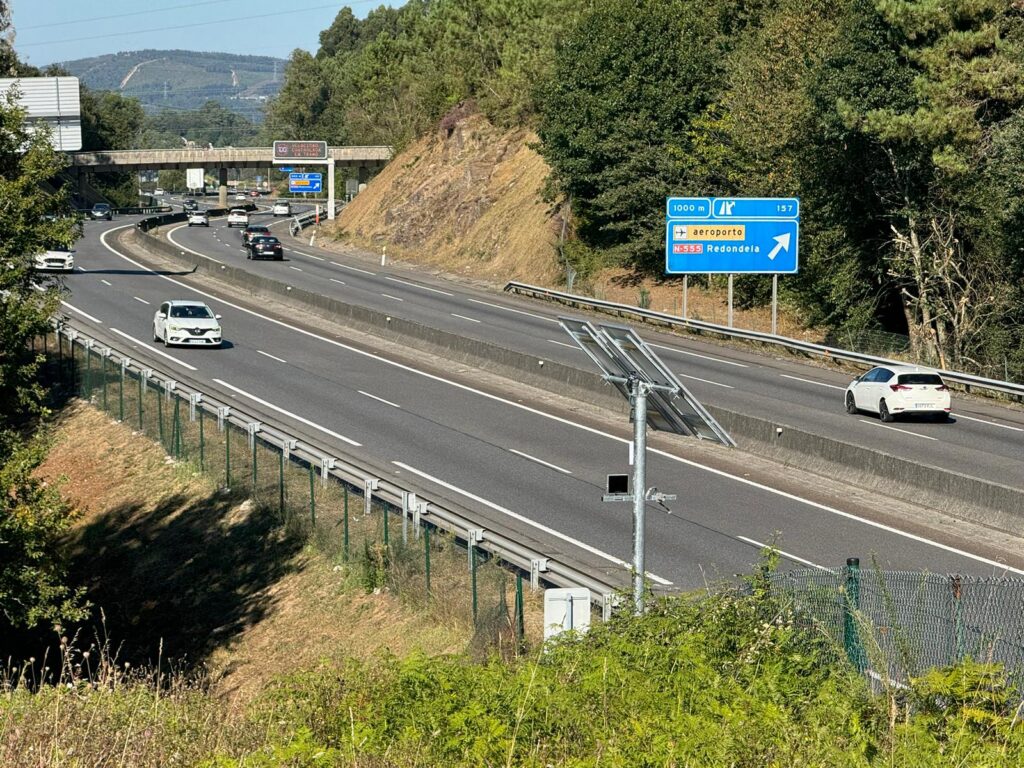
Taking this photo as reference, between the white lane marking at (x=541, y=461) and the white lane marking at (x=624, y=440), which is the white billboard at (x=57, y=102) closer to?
the white lane marking at (x=624, y=440)

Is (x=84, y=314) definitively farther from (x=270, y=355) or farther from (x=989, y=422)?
(x=989, y=422)

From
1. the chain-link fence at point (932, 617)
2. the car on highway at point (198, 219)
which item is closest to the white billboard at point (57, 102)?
the car on highway at point (198, 219)

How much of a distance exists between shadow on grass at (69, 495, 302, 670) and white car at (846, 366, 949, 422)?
653 inches

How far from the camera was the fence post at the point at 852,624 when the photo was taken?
13.0 metres

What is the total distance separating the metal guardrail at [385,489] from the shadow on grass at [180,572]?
1517mm

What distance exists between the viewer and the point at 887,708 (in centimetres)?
975

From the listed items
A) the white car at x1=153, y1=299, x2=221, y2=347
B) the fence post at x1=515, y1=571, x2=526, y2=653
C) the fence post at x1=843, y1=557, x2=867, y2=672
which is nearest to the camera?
the fence post at x1=843, y1=557, x2=867, y2=672

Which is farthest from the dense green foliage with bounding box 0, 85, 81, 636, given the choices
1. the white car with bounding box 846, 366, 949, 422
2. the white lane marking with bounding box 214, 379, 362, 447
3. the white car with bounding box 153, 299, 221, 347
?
the white car with bounding box 153, 299, 221, 347

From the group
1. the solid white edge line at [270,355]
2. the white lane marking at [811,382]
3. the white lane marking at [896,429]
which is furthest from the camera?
the solid white edge line at [270,355]

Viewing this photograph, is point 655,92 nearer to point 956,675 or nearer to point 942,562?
point 942,562

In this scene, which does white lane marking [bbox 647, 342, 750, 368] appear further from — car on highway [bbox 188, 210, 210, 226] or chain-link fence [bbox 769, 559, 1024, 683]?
car on highway [bbox 188, 210, 210, 226]

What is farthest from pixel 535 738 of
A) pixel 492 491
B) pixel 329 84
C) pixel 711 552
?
pixel 329 84

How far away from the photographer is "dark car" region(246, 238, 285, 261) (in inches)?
3072

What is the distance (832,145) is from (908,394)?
57.1ft
